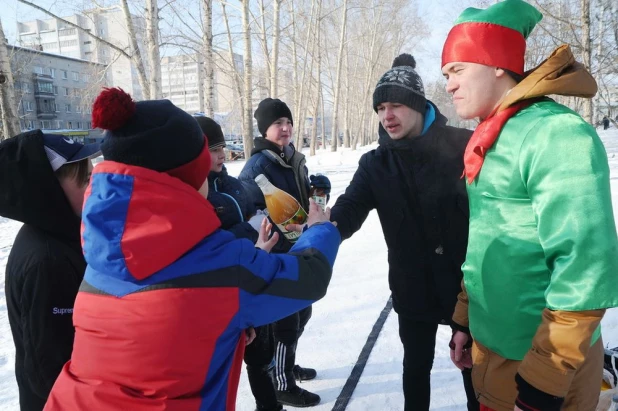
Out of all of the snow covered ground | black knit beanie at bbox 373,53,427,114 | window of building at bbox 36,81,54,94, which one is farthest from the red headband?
window of building at bbox 36,81,54,94

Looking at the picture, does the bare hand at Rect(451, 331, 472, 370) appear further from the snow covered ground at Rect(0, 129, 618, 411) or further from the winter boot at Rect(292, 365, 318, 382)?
the winter boot at Rect(292, 365, 318, 382)

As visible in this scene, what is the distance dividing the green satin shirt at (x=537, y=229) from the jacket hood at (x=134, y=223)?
36.1 inches

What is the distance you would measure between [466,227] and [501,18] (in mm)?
937

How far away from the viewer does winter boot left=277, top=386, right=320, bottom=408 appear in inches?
102

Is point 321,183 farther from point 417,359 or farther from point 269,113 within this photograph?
point 417,359

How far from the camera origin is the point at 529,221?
1205 millimetres

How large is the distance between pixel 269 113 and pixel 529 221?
83.3 inches

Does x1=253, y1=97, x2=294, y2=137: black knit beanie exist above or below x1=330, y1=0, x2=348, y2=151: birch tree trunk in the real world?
below

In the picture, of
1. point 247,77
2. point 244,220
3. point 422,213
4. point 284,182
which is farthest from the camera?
point 247,77

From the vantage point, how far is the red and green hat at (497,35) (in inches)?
51.6

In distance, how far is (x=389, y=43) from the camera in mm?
35375

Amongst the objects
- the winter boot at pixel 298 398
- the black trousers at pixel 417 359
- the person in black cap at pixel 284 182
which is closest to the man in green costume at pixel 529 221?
the black trousers at pixel 417 359

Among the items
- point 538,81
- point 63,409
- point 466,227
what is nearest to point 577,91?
point 538,81

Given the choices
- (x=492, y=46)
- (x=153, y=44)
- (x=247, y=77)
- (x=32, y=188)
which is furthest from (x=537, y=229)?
(x=247, y=77)
